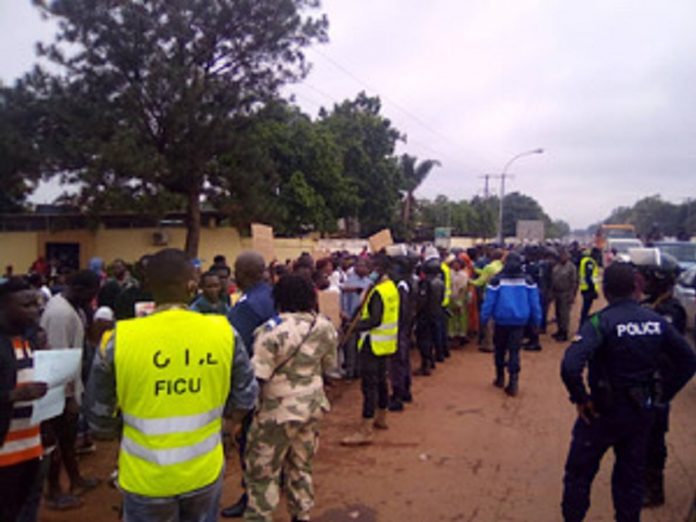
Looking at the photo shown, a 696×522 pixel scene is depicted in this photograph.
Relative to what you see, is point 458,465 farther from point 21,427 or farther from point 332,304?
point 332,304

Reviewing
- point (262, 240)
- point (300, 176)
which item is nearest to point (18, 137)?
point (300, 176)

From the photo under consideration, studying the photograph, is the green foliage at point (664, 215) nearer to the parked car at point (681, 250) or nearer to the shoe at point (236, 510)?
the parked car at point (681, 250)

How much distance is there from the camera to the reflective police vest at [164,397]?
2555 mm

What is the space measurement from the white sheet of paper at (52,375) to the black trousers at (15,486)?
0.82ft

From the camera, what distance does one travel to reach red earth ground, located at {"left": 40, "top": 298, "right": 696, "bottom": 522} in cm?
457

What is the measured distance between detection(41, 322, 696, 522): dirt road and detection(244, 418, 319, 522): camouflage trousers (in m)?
0.79

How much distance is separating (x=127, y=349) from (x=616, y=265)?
10.5 ft

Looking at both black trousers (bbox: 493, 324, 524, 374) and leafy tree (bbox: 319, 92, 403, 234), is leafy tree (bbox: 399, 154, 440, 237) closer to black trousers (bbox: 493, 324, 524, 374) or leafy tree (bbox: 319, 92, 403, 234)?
leafy tree (bbox: 319, 92, 403, 234)

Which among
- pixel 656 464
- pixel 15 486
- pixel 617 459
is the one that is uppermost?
pixel 15 486

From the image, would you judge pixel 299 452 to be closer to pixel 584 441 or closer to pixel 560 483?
pixel 584 441

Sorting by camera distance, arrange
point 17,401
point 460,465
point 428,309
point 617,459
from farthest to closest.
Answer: point 428,309 → point 460,465 → point 617,459 → point 17,401

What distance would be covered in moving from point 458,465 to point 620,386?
84.4 inches

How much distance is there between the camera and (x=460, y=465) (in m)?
5.48

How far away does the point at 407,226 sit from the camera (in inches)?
1639
